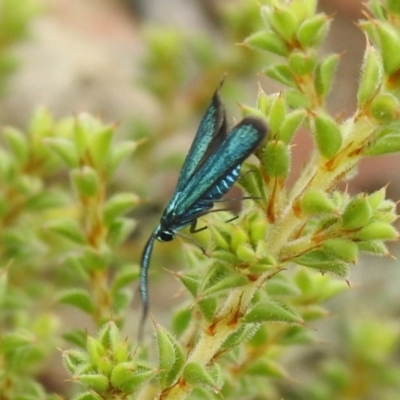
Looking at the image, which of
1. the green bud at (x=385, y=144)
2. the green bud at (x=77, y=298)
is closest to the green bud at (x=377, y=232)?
the green bud at (x=385, y=144)

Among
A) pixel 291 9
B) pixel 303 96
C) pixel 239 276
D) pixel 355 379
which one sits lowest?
pixel 355 379

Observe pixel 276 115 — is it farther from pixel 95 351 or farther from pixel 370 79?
pixel 95 351

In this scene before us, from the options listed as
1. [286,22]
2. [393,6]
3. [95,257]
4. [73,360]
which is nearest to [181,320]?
[95,257]

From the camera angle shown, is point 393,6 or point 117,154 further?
point 117,154

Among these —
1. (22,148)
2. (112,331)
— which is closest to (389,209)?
(112,331)

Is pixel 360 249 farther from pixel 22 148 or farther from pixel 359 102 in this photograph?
pixel 22 148

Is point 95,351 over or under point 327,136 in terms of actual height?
under

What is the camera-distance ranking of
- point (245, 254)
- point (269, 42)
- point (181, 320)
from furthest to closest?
point (181, 320), point (269, 42), point (245, 254)
